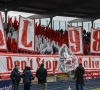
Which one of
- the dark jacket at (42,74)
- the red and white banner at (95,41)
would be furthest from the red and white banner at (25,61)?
the red and white banner at (95,41)

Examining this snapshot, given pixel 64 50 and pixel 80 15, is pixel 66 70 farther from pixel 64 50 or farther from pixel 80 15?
pixel 80 15

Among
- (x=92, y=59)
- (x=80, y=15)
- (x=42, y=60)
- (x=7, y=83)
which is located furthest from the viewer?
(x=80, y=15)

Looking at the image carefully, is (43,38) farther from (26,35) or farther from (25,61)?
(26,35)

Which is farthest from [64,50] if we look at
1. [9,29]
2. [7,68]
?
[7,68]

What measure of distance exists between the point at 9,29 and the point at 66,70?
6456 millimetres

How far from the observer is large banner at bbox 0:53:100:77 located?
21.0 metres

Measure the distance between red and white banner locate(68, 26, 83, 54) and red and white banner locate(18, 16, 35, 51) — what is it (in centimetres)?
549

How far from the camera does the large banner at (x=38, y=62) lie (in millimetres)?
21031

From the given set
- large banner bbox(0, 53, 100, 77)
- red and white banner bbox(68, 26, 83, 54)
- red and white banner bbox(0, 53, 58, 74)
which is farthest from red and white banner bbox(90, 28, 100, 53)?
red and white banner bbox(0, 53, 58, 74)

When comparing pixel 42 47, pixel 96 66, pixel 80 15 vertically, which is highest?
pixel 80 15

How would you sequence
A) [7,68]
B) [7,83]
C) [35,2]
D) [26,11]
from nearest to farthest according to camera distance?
[7,83], [7,68], [35,2], [26,11]

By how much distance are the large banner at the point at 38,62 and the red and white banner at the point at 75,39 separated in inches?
29.6

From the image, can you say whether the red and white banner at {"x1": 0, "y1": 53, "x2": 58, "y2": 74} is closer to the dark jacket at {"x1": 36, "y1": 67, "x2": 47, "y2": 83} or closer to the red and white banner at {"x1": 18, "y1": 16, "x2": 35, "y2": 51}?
the red and white banner at {"x1": 18, "y1": 16, "x2": 35, "y2": 51}

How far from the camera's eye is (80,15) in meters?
54.2
